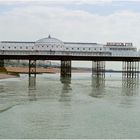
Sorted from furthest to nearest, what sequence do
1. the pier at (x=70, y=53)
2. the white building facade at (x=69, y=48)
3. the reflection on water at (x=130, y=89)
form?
1. the white building facade at (x=69, y=48)
2. the pier at (x=70, y=53)
3. the reflection on water at (x=130, y=89)

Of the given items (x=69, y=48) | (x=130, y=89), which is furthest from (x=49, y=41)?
(x=130, y=89)

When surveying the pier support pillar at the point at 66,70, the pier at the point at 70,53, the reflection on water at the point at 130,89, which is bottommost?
the reflection on water at the point at 130,89

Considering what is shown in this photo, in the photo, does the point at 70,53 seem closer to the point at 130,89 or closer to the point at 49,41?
the point at 49,41

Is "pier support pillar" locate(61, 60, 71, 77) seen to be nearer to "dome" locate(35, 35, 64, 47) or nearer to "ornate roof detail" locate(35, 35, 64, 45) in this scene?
"dome" locate(35, 35, 64, 47)

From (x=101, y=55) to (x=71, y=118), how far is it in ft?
224

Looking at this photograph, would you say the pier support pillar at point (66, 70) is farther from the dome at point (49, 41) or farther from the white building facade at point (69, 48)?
the dome at point (49, 41)

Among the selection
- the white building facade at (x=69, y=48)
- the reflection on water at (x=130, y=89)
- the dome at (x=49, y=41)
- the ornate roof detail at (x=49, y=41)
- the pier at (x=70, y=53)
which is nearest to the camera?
the reflection on water at (x=130, y=89)

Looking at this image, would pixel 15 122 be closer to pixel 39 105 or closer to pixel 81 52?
pixel 39 105

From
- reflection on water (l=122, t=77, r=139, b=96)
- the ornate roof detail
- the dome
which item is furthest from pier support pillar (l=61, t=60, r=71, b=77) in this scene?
reflection on water (l=122, t=77, r=139, b=96)

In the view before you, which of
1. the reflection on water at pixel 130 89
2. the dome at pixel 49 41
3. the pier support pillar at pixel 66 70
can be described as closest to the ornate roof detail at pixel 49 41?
the dome at pixel 49 41

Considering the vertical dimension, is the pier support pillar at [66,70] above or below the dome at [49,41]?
below

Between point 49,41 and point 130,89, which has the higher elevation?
point 49,41

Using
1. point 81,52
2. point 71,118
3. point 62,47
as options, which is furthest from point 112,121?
point 62,47

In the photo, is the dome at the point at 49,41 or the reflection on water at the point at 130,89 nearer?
the reflection on water at the point at 130,89
